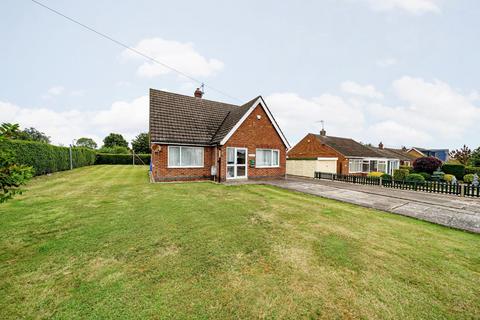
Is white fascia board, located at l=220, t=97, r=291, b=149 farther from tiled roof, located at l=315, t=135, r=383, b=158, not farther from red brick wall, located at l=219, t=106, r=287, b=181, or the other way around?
tiled roof, located at l=315, t=135, r=383, b=158

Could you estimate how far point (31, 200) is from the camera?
8250 millimetres

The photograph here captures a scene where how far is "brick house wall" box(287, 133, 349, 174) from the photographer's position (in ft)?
85.6

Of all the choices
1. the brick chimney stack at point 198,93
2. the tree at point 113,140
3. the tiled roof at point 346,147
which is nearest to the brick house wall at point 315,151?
the tiled roof at point 346,147

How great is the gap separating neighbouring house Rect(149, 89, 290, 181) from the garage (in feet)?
24.5

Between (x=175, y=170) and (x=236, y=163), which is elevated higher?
(x=236, y=163)

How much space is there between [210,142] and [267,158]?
5.45 m

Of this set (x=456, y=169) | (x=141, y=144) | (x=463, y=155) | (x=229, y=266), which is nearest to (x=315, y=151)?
(x=456, y=169)

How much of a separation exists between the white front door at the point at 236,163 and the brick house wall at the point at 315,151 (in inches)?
604

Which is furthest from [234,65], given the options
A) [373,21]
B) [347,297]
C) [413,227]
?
[347,297]

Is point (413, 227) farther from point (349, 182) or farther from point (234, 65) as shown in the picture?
point (234, 65)

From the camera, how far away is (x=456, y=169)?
29000 mm

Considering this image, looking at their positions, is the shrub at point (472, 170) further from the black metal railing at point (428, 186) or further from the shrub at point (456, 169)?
the black metal railing at point (428, 186)

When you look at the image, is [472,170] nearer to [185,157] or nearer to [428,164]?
[428,164]

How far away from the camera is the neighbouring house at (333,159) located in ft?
82.0
